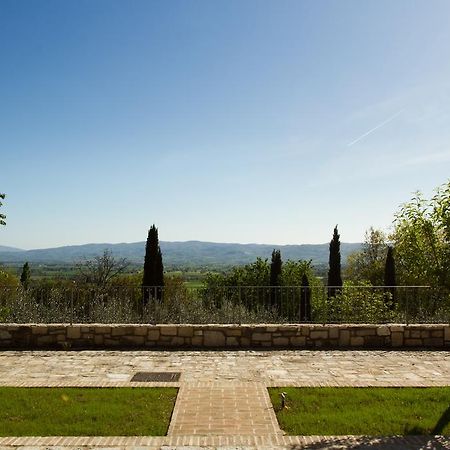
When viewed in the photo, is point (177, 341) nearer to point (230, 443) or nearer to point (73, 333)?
point (73, 333)

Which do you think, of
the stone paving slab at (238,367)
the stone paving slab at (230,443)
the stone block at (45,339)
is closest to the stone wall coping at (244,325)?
the stone block at (45,339)

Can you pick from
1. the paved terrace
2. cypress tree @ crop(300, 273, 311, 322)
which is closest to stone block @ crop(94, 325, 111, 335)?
the paved terrace

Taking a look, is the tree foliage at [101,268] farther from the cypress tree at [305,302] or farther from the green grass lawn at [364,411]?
the green grass lawn at [364,411]

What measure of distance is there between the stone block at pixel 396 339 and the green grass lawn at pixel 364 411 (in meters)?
3.33

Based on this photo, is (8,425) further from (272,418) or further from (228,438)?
(272,418)

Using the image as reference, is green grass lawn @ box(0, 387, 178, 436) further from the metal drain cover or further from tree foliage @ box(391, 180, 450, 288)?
tree foliage @ box(391, 180, 450, 288)

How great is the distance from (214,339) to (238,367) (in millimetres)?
1870

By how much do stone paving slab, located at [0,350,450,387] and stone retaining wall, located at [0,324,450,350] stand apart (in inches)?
18.2

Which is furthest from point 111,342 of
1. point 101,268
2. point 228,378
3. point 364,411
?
point 101,268

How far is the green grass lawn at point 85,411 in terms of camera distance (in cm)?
534

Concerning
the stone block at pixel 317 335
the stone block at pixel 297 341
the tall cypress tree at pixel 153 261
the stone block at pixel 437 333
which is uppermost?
the tall cypress tree at pixel 153 261

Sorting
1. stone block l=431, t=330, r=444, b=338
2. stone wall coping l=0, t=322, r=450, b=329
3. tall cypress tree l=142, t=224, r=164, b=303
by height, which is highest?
tall cypress tree l=142, t=224, r=164, b=303

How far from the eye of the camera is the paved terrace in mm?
5059

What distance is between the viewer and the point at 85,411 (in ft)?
19.3
